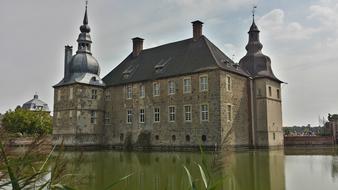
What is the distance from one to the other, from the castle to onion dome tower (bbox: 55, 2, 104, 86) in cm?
10

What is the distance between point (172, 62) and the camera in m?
33.1

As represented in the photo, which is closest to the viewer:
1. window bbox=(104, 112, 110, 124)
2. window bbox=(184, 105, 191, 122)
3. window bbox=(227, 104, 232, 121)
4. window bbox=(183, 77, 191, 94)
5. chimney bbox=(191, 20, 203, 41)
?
window bbox=(227, 104, 232, 121)

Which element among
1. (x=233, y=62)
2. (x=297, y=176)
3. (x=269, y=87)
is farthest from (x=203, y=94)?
(x=297, y=176)

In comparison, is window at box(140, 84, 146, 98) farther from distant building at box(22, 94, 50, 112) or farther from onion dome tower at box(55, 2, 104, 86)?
distant building at box(22, 94, 50, 112)

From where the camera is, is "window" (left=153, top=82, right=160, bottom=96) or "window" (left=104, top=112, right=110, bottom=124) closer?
"window" (left=153, top=82, right=160, bottom=96)

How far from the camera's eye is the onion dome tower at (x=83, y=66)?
36.4m

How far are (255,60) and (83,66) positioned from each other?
1710 centimetres

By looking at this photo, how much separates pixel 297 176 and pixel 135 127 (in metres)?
23.6

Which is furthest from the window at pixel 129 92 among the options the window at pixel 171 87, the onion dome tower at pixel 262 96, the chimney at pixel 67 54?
the onion dome tower at pixel 262 96

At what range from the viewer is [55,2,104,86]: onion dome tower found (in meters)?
36.4

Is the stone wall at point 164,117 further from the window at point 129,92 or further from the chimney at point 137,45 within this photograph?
the chimney at point 137,45

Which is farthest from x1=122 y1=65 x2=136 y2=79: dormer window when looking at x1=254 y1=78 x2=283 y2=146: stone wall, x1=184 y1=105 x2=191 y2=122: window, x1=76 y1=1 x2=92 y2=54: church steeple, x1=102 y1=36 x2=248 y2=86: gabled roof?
x1=254 y1=78 x2=283 y2=146: stone wall

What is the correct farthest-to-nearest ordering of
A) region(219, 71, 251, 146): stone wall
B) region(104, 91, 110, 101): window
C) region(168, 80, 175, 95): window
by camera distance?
region(104, 91, 110, 101): window
region(168, 80, 175, 95): window
region(219, 71, 251, 146): stone wall

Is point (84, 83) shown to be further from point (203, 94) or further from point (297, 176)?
point (297, 176)
